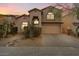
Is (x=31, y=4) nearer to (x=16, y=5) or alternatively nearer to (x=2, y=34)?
(x=16, y=5)

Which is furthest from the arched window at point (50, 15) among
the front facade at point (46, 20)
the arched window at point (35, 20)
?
the arched window at point (35, 20)

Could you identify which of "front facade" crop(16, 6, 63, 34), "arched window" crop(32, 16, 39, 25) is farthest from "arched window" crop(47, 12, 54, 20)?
"arched window" crop(32, 16, 39, 25)

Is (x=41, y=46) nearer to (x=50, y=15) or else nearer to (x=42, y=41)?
(x=42, y=41)

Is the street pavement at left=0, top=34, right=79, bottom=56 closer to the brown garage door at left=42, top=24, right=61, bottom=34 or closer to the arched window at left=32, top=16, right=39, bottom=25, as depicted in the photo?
the brown garage door at left=42, top=24, right=61, bottom=34

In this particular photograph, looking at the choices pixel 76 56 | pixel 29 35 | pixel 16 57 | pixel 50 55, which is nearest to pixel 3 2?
pixel 29 35

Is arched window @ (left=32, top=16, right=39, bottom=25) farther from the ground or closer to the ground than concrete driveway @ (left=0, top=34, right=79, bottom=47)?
farther from the ground

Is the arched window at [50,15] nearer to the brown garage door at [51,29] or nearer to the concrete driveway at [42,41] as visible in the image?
the brown garage door at [51,29]
